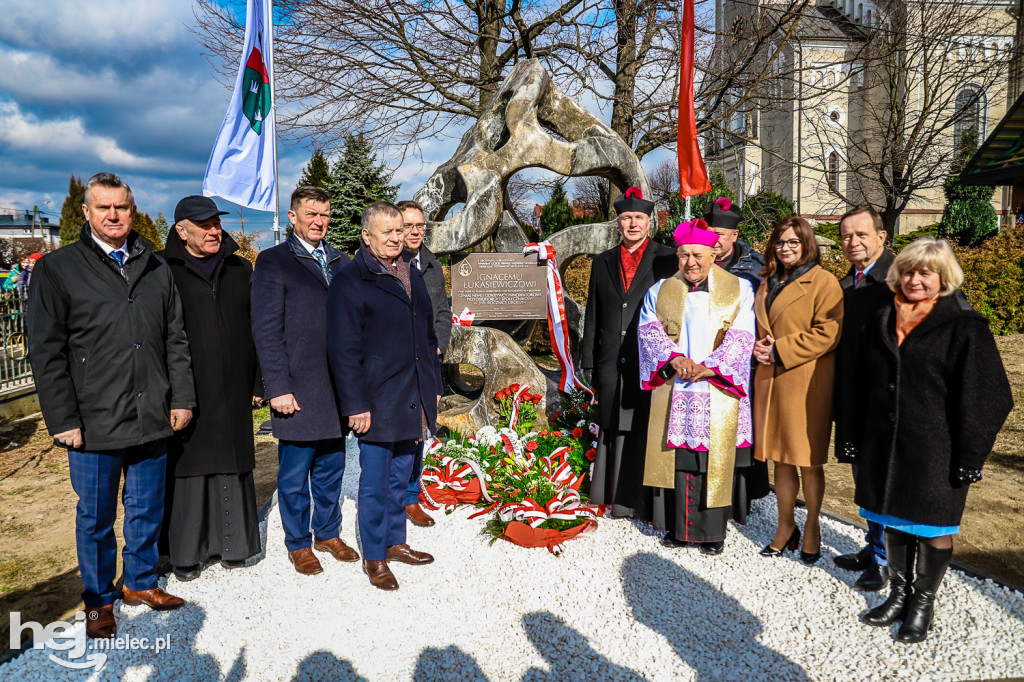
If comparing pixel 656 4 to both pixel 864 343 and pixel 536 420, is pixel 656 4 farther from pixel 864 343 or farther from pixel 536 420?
pixel 864 343

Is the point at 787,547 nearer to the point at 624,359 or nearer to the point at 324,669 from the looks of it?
the point at 624,359

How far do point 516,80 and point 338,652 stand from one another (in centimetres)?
514

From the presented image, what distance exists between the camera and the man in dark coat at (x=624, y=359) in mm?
4168

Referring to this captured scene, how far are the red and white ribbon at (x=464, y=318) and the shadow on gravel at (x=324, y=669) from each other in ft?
10.5

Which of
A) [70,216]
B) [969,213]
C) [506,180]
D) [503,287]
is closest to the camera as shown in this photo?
[503,287]

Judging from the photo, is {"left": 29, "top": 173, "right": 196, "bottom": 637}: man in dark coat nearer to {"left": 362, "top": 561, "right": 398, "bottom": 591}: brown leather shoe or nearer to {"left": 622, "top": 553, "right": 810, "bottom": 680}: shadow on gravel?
{"left": 362, "top": 561, "right": 398, "bottom": 591}: brown leather shoe

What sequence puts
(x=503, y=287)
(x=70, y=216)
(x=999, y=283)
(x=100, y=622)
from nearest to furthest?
(x=100, y=622) → (x=503, y=287) → (x=999, y=283) → (x=70, y=216)

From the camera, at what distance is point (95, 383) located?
293 centimetres

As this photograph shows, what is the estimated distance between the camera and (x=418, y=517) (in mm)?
4371

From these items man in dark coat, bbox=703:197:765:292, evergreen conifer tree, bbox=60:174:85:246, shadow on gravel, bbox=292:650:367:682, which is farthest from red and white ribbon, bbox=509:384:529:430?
evergreen conifer tree, bbox=60:174:85:246

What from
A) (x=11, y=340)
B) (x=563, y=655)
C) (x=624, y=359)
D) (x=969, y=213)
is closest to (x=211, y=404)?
(x=563, y=655)

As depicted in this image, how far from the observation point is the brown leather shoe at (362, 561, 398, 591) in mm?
3463

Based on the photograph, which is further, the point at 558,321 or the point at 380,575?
the point at 558,321

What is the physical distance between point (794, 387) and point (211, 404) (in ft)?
10.5
